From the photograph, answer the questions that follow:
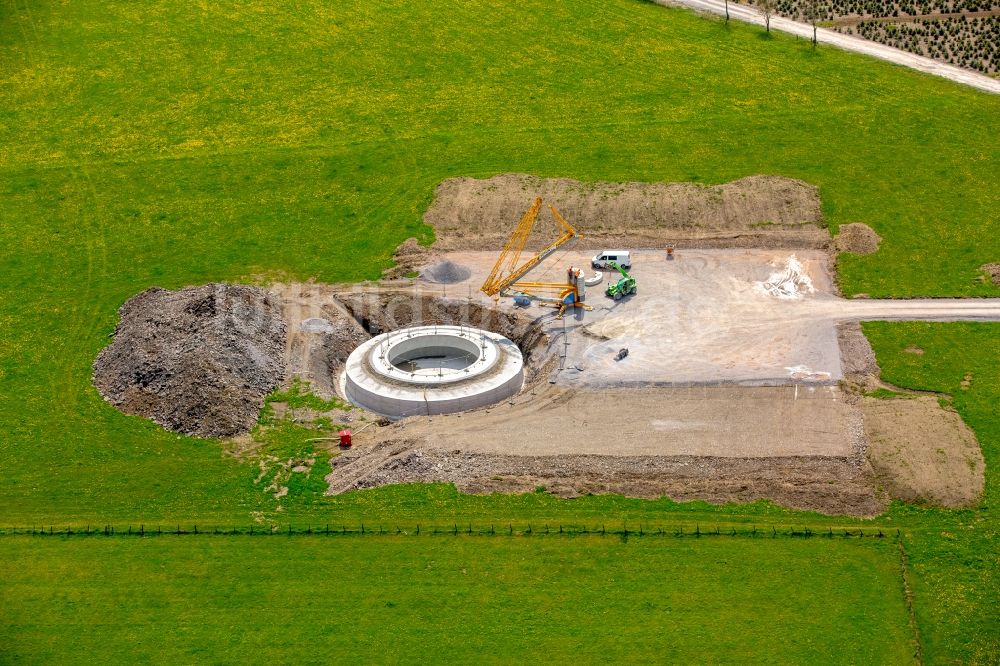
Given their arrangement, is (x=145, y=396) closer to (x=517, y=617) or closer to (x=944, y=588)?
(x=517, y=617)

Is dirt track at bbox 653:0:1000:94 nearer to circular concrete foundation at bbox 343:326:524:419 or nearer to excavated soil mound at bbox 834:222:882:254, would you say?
excavated soil mound at bbox 834:222:882:254

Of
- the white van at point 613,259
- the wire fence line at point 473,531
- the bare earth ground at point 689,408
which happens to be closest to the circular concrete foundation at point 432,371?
the bare earth ground at point 689,408

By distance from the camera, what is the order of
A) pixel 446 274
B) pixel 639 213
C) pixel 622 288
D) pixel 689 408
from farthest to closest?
pixel 639 213
pixel 446 274
pixel 622 288
pixel 689 408

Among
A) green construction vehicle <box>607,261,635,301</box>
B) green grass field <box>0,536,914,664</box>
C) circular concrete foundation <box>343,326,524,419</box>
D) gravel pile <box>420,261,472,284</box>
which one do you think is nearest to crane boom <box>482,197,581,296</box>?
gravel pile <box>420,261,472,284</box>

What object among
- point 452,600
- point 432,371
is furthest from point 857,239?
point 452,600

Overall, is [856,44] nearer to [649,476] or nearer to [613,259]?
[613,259]

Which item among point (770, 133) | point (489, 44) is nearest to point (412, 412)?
point (770, 133)
